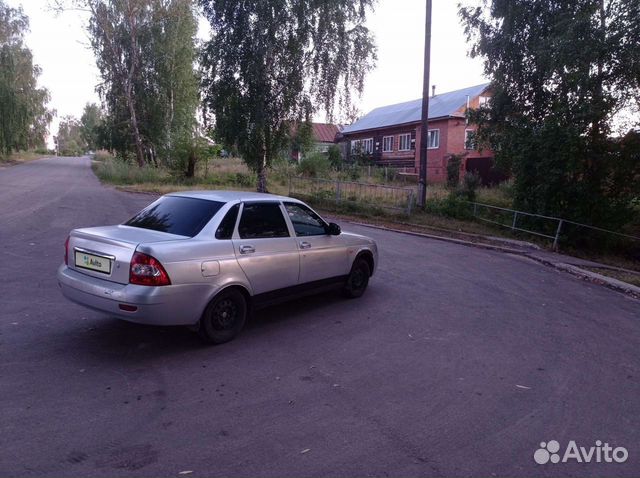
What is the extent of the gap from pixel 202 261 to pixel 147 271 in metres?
0.54

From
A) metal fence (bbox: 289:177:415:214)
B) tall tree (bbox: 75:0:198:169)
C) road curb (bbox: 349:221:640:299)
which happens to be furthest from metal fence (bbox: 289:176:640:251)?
tall tree (bbox: 75:0:198:169)

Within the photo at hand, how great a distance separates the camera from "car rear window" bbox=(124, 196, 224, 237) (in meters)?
5.46

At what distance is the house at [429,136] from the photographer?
119ft

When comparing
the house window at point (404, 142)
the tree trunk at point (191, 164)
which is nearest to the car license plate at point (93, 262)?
the tree trunk at point (191, 164)

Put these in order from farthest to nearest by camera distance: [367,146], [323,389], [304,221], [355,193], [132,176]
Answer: [367,146], [132,176], [355,193], [304,221], [323,389]

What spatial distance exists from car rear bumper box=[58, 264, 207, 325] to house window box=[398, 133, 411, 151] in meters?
37.7

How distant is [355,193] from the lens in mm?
20844

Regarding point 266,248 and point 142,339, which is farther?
point 266,248

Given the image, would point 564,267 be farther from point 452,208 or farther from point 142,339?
point 142,339

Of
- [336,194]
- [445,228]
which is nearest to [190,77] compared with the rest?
[336,194]

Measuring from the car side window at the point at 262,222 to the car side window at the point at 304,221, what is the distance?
0.23 m

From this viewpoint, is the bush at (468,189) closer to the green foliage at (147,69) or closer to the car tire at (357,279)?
the car tire at (357,279)

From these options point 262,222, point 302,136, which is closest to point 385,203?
point 302,136

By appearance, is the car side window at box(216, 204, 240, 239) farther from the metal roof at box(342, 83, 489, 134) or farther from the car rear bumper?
the metal roof at box(342, 83, 489, 134)
